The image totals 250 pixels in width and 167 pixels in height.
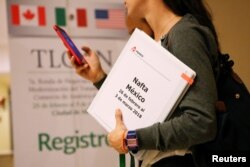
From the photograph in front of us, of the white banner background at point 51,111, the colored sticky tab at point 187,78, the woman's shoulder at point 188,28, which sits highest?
the woman's shoulder at point 188,28

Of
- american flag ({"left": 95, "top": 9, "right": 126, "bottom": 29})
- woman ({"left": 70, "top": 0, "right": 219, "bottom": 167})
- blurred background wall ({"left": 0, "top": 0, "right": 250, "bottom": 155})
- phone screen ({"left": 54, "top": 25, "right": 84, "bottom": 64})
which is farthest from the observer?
blurred background wall ({"left": 0, "top": 0, "right": 250, "bottom": 155})

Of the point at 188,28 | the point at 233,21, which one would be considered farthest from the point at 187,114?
the point at 233,21

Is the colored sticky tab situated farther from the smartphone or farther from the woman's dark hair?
the smartphone

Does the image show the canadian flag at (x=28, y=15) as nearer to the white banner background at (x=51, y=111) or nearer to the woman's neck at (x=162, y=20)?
the white banner background at (x=51, y=111)

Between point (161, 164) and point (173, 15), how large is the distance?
38 cm

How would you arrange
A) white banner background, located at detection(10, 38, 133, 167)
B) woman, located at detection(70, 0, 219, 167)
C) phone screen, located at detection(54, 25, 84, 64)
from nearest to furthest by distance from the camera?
woman, located at detection(70, 0, 219, 167) → phone screen, located at detection(54, 25, 84, 64) → white banner background, located at detection(10, 38, 133, 167)

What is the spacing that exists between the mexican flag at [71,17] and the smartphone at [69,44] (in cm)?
78

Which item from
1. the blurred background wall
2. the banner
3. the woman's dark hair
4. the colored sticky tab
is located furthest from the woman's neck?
the blurred background wall

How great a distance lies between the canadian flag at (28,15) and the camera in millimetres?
1701

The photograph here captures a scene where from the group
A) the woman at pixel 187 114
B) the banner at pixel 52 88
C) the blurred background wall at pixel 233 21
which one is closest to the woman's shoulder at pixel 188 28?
the woman at pixel 187 114

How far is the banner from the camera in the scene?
1685 mm

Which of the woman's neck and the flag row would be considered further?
the flag row

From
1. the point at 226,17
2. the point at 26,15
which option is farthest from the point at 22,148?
the point at 226,17

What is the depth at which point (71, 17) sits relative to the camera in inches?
70.1
